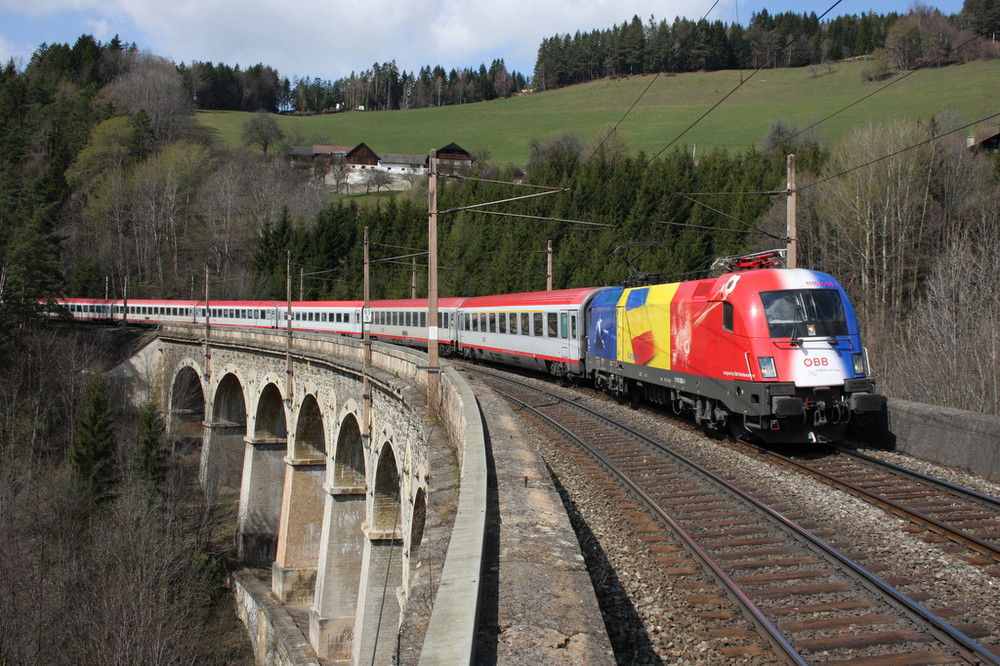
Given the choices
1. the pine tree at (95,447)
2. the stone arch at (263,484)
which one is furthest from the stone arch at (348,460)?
the pine tree at (95,447)

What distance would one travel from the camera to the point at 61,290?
158 feet

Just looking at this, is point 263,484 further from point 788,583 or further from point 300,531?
point 788,583

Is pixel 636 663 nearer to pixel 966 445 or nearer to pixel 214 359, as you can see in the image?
pixel 966 445

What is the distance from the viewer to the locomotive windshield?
34.3 feet

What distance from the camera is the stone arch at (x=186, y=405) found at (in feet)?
143

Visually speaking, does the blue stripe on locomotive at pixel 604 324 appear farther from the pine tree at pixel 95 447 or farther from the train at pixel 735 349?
the pine tree at pixel 95 447

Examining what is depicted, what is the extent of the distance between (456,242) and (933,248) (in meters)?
32.1

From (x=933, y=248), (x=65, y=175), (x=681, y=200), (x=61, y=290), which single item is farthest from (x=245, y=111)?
(x=933, y=248)

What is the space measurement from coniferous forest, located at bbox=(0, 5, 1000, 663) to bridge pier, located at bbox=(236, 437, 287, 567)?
162 cm

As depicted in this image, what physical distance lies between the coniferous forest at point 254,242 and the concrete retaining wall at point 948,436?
4.40m

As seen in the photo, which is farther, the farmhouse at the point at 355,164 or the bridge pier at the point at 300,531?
the farmhouse at the point at 355,164

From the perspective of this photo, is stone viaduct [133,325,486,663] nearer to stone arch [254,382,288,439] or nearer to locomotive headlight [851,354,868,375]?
stone arch [254,382,288,439]

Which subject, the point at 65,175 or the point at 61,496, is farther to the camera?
the point at 65,175

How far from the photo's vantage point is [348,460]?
2198 cm
